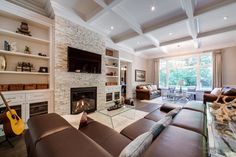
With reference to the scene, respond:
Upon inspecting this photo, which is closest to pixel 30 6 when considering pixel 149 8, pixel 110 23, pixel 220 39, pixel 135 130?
pixel 110 23

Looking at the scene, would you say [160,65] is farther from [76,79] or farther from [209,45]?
[76,79]

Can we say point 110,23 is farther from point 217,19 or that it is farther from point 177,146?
point 177,146

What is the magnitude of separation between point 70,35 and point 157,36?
11.9ft

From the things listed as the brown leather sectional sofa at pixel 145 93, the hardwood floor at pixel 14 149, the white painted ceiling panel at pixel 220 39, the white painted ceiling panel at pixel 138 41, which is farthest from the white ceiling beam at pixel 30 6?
the white painted ceiling panel at pixel 220 39

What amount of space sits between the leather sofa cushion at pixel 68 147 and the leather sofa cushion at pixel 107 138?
1.28ft

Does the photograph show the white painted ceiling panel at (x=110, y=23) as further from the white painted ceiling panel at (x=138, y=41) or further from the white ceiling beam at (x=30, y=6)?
the white ceiling beam at (x=30, y=6)

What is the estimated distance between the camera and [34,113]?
2.93m

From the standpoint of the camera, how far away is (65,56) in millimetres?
3391

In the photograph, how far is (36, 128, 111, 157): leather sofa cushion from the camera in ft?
2.55

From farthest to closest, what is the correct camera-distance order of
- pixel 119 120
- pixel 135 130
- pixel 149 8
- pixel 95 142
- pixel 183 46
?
pixel 183 46
pixel 119 120
pixel 149 8
pixel 135 130
pixel 95 142

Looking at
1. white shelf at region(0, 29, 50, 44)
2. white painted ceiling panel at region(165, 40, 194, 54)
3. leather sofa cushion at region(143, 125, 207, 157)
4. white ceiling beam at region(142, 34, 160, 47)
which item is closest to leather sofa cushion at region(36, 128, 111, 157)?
leather sofa cushion at region(143, 125, 207, 157)

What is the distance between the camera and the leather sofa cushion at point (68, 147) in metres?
0.78

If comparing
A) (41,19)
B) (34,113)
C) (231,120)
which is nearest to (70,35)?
(41,19)

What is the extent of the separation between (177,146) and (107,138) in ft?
2.88
